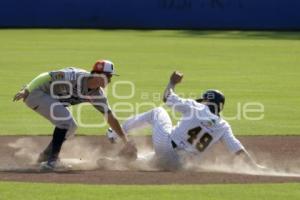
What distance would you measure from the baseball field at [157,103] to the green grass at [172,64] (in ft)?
0.10

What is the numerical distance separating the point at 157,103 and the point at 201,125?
8165mm

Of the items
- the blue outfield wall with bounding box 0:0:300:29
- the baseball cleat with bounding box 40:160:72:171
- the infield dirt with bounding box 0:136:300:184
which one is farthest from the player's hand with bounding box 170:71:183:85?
the blue outfield wall with bounding box 0:0:300:29

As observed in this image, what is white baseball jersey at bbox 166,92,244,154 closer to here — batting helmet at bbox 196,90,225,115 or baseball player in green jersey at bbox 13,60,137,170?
batting helmet at bbox 196,90,225,115

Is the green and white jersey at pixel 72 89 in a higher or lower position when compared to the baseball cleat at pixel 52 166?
higher

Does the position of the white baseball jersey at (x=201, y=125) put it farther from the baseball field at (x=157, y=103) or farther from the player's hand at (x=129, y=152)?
the player's hand at (x=129, y=152)

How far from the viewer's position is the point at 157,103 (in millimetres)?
18766

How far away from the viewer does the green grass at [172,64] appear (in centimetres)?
1693

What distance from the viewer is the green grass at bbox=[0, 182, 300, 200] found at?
8812 mm

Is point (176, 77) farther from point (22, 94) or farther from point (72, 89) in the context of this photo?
point (22, 94)

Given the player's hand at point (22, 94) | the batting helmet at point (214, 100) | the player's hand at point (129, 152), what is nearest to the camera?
the batting helmet at point (214, 100)

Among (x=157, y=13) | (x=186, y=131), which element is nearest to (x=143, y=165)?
(x=186, y=131)

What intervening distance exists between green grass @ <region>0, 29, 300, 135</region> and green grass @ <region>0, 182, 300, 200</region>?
5564 mm

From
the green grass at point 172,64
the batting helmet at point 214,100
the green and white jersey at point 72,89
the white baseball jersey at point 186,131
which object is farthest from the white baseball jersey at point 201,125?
the green grass at point 172,64

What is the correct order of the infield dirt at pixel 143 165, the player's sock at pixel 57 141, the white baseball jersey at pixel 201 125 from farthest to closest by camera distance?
the player's sock at pixel 57 141
the white baseball jersey at pixel 201 125
the infield dirt at pixel 143 165
